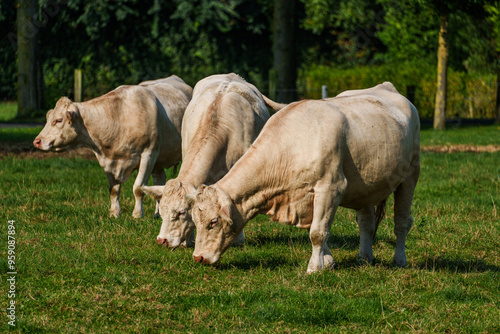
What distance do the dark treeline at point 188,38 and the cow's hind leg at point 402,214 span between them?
20.4 m

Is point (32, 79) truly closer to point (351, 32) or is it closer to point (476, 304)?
point (351, 32)

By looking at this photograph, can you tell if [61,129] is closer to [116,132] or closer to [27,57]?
[116,132]

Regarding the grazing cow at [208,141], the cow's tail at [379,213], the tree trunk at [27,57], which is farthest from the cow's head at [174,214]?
the tree trunk at [27,57]

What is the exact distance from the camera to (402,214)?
23.9 ft

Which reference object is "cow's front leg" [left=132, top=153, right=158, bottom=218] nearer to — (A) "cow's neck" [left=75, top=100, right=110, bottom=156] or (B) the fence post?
(A) "cow's neck" [left=75, top=100, right=110, bottom=156]

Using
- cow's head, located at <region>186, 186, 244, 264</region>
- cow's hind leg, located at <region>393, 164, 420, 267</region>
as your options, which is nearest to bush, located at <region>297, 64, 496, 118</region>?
cow's hind leg, located at <region>393, 164, 420, 267</region>

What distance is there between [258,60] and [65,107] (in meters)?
25.1

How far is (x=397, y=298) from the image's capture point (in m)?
5.94

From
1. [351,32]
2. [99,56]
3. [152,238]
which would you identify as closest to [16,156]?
[152,238]

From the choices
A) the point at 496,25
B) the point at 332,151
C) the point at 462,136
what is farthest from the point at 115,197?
the point at 496,25

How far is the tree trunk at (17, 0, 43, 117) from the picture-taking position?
2241cm

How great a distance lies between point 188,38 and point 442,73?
13.0m

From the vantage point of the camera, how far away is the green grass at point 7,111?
26.9 m

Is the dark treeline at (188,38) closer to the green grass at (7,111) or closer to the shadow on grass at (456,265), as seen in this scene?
the green grass at (7,111)
